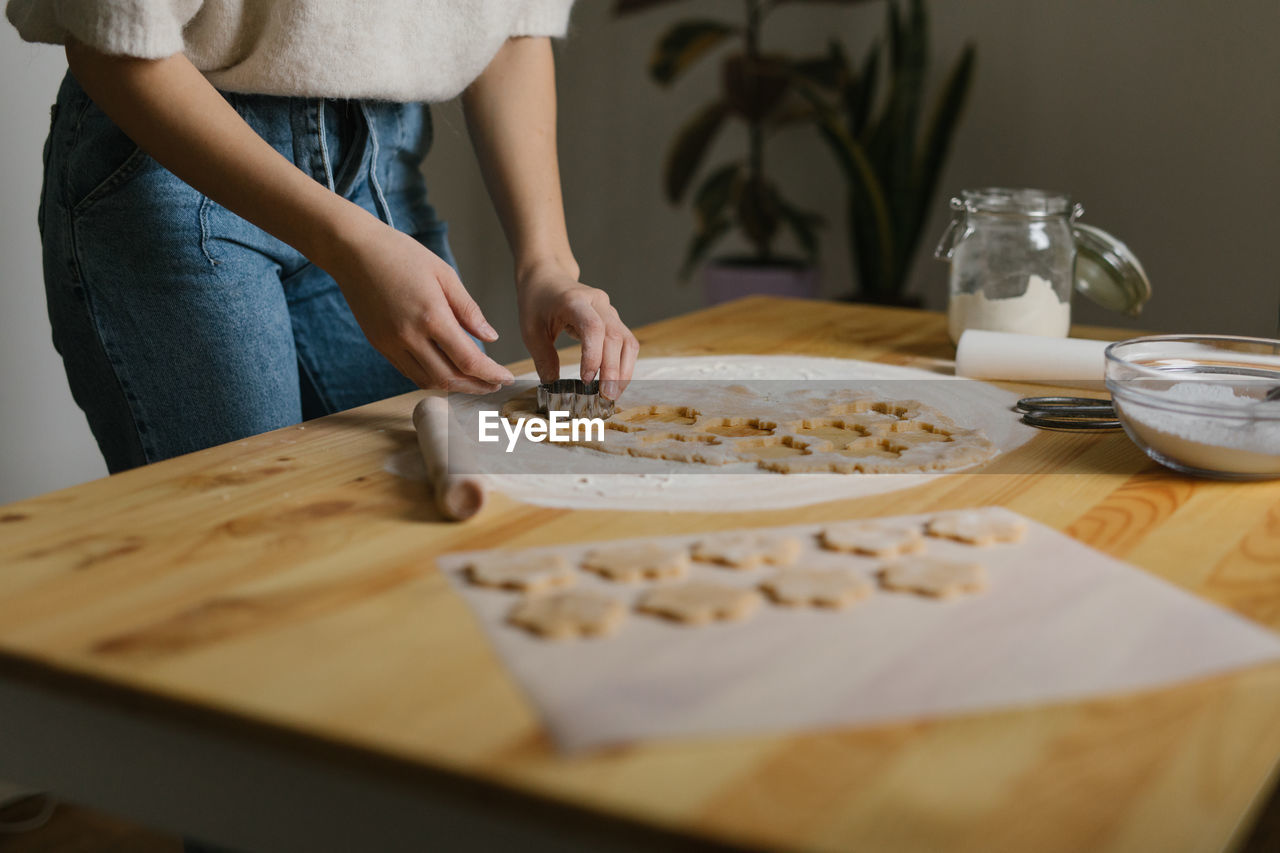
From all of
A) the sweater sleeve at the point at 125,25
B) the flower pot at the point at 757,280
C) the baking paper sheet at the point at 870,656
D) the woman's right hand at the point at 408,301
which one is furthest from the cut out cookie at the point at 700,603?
the flower pot at the point at 757,280

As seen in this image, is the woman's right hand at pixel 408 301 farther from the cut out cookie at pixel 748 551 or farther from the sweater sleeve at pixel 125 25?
the cut out cookie at pixel 748 551

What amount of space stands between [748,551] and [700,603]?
0.08 metres

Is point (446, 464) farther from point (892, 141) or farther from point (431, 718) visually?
point (892, 141)

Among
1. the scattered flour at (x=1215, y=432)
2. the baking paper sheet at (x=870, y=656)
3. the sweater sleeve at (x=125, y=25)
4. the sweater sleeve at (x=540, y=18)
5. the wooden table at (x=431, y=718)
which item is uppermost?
the sweater sleeve at (x=540, y=18)

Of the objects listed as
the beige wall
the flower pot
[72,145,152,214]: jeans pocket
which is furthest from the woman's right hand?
the flower pot

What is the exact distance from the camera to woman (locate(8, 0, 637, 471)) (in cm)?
86

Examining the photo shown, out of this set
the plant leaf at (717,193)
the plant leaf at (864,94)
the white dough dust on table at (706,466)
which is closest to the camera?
the white dough dust on table at (706,466)

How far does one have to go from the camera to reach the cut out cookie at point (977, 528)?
0.65 metres

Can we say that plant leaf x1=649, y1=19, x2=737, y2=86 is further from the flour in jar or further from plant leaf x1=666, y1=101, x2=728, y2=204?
the flour in jar

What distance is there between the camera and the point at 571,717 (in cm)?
44

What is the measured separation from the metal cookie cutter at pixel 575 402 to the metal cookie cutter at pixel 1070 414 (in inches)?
14.5

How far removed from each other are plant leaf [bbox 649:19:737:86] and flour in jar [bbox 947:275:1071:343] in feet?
5.32

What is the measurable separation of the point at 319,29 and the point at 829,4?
2.01 m

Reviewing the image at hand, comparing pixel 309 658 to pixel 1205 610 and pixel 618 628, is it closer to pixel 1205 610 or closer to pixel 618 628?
pixel 618 628
